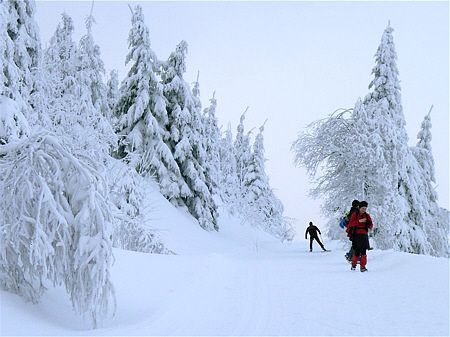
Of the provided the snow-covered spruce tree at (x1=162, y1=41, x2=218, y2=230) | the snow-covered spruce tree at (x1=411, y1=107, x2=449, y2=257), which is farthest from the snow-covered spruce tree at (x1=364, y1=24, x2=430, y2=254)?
the snow-covered spruce tree at (x1=162, y1=41, x2=218, y2=230)

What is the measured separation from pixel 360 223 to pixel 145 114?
59.6 feet

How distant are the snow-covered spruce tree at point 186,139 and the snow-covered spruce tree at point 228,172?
16.0 meters

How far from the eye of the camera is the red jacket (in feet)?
39.3

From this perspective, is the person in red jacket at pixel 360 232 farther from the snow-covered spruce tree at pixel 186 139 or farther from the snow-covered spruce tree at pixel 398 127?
the snow-covered spruce tree at pixel 186 139

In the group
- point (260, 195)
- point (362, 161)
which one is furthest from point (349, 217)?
point (260, 195)

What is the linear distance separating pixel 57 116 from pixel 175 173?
10.6 m

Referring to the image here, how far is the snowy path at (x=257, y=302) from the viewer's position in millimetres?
5883

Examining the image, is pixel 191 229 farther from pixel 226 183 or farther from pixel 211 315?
pixel 226 183

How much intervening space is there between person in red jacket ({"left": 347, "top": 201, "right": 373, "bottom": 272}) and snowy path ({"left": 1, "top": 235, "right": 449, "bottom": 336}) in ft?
1.90

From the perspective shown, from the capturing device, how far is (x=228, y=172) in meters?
55.1

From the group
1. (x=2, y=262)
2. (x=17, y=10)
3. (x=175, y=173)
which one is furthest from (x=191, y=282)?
(x=175, y=173)

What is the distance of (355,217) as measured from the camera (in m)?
12.3

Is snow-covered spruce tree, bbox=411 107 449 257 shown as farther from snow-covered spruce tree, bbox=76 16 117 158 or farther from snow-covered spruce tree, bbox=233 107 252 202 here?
snow-covered spruce tree, bbox=233 107 252 202

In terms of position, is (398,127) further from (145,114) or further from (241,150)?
(241,150)
